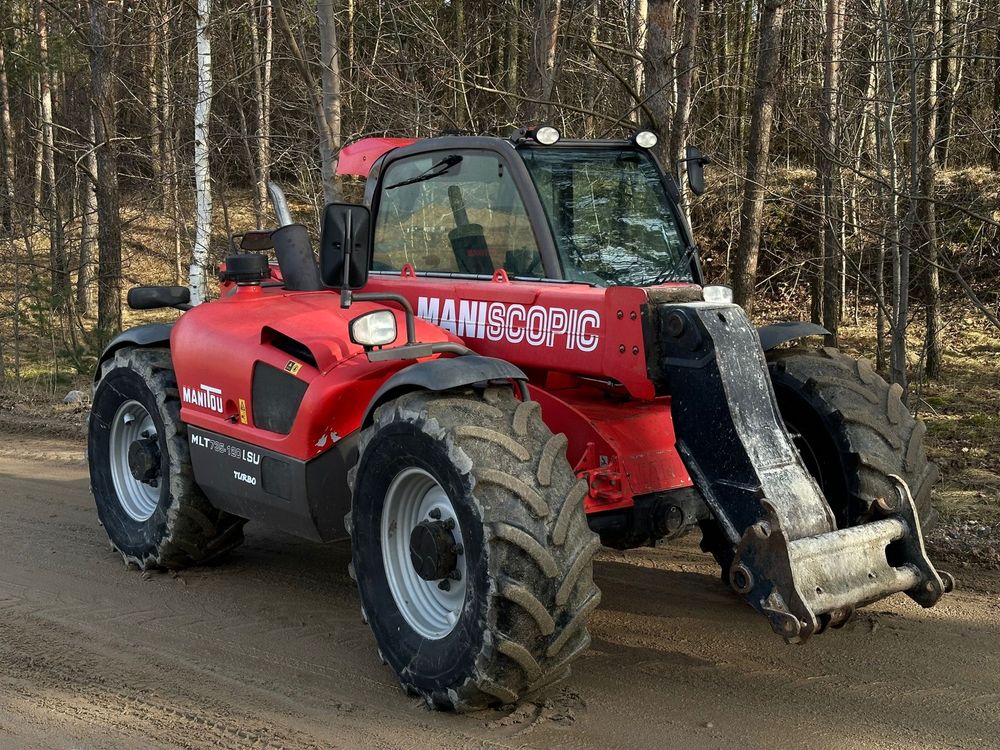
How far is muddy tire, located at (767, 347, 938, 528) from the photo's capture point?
4684 millimetres

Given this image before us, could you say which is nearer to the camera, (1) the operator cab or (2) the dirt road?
(2) the dirt road

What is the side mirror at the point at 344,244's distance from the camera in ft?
14.4

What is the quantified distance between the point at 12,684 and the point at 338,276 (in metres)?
2.26

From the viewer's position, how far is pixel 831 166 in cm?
1129

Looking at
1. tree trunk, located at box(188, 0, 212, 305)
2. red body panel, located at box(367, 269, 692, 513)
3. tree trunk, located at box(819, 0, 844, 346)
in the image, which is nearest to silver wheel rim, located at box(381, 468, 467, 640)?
red body panel, located at box(367, 269, 692, 513)

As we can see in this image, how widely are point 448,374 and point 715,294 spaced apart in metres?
1.37

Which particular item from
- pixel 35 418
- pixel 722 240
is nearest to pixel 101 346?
pixel 35 418

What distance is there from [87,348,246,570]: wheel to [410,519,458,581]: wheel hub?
2.11 meters

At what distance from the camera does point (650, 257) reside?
5.30m

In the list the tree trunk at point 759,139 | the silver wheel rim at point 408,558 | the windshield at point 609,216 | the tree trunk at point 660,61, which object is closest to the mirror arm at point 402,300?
the silver wheel rim at point 408,558

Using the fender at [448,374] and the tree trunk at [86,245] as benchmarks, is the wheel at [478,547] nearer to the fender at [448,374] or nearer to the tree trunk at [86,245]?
the fender at [448,374]

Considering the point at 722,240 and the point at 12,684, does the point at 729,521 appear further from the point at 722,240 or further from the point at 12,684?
the point at 722,240

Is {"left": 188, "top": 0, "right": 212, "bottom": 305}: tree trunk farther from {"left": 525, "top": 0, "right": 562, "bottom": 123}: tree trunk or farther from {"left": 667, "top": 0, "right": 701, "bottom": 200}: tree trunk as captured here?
{"left": 667, "top": 0, "right": 701, "bottom": 200}: tree trunk

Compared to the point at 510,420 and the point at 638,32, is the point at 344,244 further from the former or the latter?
the point at 638,32
